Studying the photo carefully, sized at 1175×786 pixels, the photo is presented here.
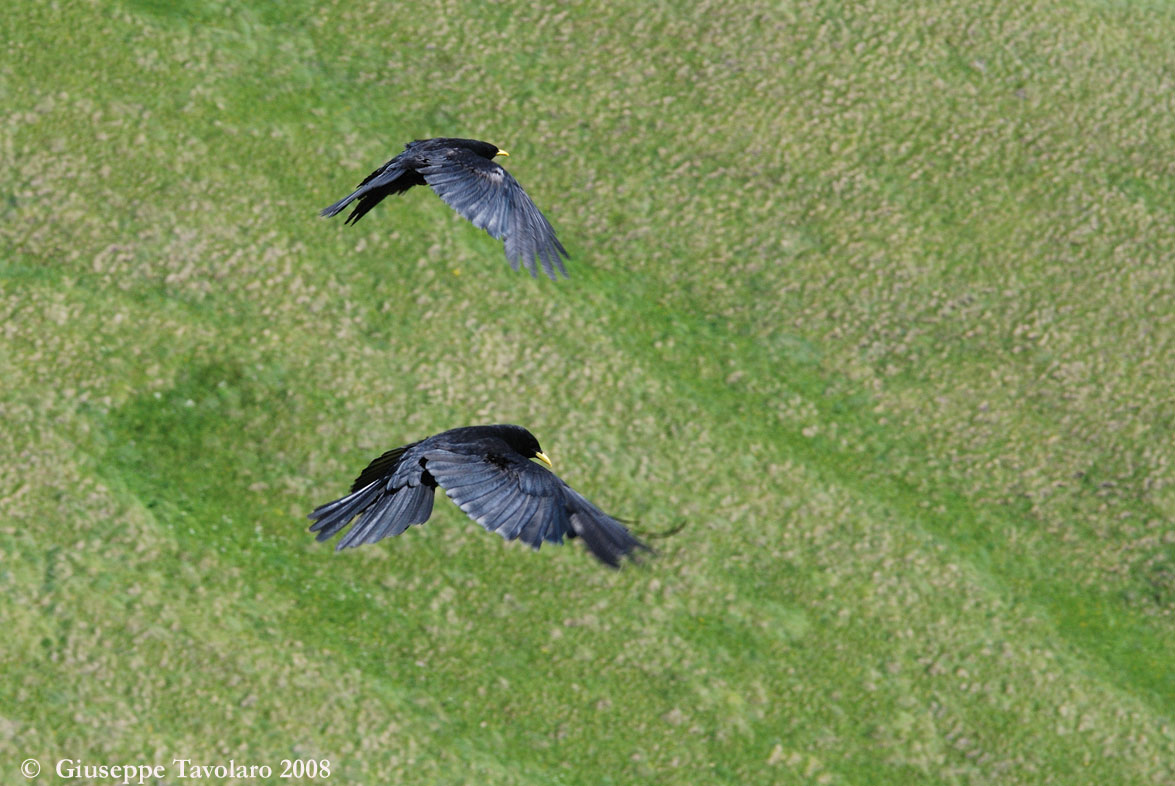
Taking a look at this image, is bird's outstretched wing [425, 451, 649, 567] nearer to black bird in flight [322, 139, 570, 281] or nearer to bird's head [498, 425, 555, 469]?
bird's head [498, 425, 555, 469]

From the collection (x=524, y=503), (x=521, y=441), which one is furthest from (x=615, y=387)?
(x=524, y=503)

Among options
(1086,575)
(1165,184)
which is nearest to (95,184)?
(1086,575)

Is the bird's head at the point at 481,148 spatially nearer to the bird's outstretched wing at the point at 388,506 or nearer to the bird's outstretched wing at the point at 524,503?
the bird's outstretched wing at the point at 388,506

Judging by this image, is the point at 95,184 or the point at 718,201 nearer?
the point at 95,184

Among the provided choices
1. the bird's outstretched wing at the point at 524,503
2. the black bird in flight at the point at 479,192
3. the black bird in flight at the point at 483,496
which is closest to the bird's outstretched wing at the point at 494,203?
the black bird in flight at the point at 479,192

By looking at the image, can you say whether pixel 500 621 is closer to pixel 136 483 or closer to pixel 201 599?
pixel 201 599

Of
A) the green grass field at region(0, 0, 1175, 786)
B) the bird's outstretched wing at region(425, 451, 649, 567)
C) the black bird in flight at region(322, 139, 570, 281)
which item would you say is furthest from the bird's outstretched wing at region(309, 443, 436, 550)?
the green grass field at region(0, 0, 1175, 786)

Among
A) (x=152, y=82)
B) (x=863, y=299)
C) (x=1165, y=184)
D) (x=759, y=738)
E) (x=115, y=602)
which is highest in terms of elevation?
(x=1165, y=184)

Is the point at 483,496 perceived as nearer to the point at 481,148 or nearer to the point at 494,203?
the point at 494,203
